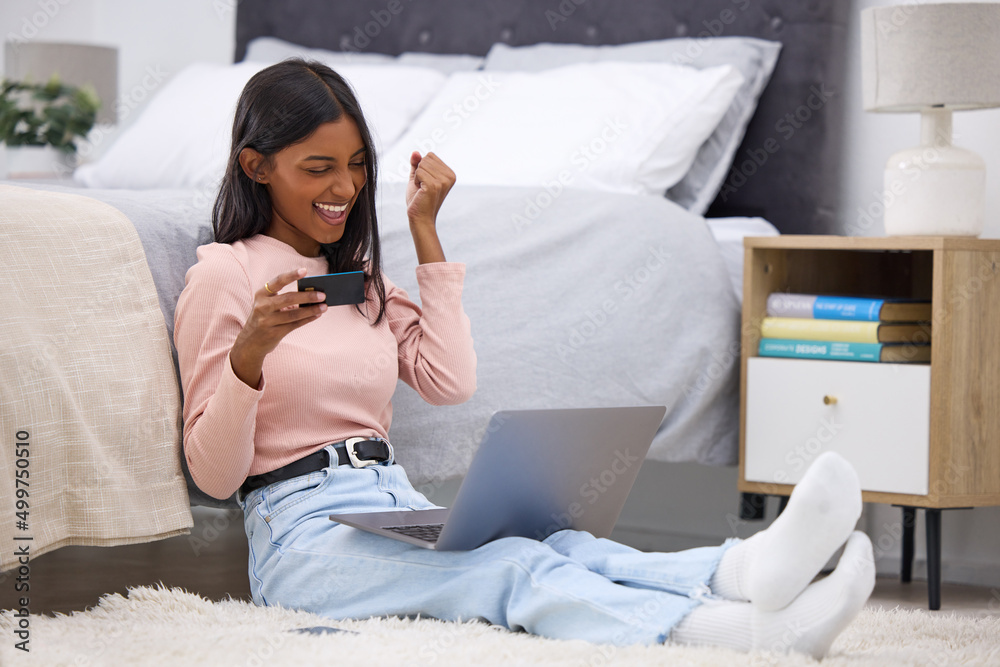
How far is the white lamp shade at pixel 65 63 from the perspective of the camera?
3311 mm

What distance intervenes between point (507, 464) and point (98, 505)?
456 mm

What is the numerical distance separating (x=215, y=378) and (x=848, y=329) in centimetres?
110

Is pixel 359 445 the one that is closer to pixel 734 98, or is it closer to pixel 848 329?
pixel 848 329

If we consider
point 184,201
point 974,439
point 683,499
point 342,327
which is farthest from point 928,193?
point 184,201

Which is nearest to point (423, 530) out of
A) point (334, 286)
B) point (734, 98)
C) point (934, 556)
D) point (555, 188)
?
Result: point (334, 286)

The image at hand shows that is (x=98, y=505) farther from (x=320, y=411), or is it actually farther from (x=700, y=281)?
(x=700, y=281)

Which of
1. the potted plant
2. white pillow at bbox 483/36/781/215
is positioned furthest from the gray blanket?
the potted plant

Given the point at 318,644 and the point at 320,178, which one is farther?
the point at 320,178

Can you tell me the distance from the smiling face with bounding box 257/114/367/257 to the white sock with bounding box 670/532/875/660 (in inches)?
25.1

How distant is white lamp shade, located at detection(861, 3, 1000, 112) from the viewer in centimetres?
179

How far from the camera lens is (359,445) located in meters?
1.29

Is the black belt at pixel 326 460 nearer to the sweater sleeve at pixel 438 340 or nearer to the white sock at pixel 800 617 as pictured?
Answer: the sweater sleeve at pixel 438 340

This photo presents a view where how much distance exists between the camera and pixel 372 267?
140 cm

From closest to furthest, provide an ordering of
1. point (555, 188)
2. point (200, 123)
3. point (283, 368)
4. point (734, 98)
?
1. point (283, 368)
2. point (555, 188)
3. point (734, 98)
4. point (200, 123)
